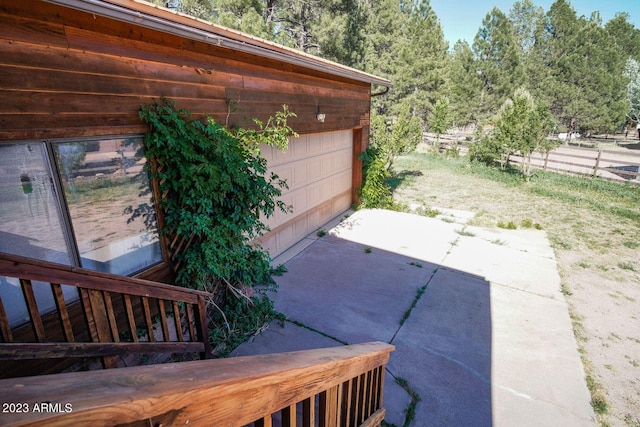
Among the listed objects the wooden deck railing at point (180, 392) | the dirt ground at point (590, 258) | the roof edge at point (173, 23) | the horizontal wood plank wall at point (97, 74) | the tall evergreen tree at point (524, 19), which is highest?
the tall evergreen tree at point (524, 19)

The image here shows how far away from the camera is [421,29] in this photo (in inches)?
797

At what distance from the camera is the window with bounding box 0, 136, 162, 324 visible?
214 centimetres

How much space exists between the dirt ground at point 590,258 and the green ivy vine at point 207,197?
11.5 ft

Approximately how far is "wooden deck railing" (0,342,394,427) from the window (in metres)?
2.18

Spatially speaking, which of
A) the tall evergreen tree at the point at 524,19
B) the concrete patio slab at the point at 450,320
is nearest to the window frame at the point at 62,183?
the concrete patio slab at the point at 450,320

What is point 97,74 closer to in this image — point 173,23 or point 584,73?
point 173,23

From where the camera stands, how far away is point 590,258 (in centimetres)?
555

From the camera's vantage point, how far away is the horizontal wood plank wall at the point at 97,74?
200cm

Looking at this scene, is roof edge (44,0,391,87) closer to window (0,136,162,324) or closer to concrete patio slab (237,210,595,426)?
window (0,136,162,324)

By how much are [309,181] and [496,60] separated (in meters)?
23.1

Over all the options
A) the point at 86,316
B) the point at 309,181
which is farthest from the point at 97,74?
the point at 309,181

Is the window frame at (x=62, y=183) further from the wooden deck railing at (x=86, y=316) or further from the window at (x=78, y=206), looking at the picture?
the wooden deck railing at (x=86, y=316)

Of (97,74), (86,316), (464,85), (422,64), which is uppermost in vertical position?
(422,64)

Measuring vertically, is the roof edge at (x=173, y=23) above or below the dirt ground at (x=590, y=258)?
above
